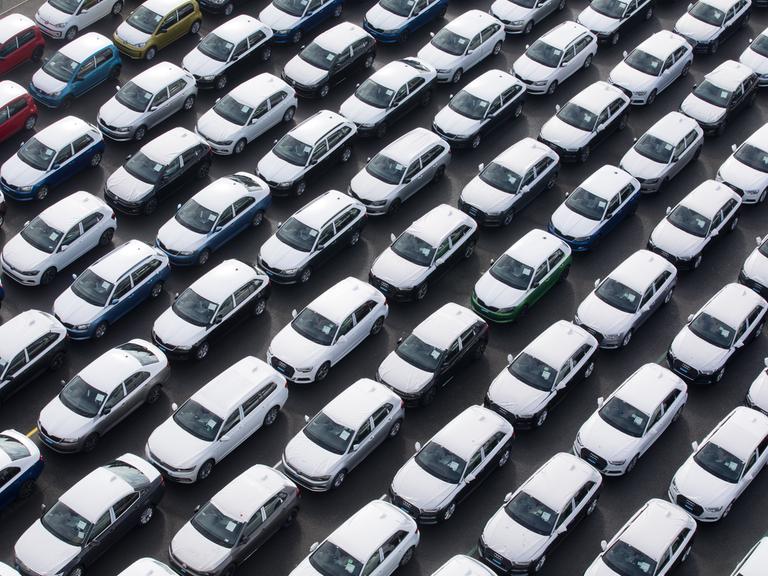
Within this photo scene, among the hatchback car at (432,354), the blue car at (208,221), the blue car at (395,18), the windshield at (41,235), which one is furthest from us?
the blue car at (395,18)

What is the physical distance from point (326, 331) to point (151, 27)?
17.0m

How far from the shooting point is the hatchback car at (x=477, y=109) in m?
42.0

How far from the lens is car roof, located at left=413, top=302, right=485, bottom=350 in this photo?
34.2 metres

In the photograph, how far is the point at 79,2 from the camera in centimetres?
4603

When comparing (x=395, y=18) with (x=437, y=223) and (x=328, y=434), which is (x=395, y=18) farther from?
(x=328, y=434)

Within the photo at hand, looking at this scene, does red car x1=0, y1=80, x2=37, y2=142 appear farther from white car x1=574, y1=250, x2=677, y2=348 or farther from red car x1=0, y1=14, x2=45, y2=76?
white car x1=574, y1=250, x2=677, y2=348

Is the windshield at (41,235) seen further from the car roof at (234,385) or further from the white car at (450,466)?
the white car at (450,466)

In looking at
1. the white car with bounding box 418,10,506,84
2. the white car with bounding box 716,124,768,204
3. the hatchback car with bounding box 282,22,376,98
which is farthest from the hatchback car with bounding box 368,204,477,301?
the white car with bounding box 716,124,768,204

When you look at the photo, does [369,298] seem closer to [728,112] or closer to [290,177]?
[290,177]

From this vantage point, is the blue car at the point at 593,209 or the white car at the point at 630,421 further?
the blue car at the point at 593,209

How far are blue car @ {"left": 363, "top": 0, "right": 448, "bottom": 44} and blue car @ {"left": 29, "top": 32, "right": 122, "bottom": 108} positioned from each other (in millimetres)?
9962

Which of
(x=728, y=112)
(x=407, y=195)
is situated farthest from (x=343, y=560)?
(x=728, y=112)

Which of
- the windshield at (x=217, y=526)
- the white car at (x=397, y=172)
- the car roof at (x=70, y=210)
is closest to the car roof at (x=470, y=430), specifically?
the windshield at (x=217, y=526)

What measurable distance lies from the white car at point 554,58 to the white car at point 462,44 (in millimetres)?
1461
